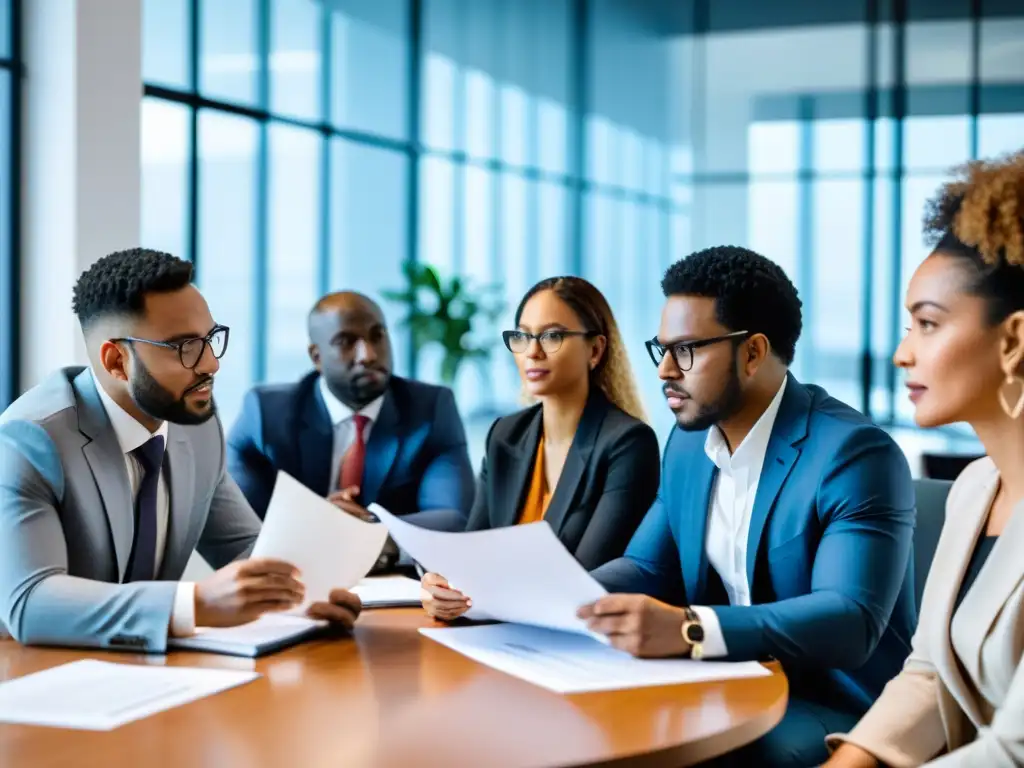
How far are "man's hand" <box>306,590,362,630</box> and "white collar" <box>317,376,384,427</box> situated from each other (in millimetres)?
1743

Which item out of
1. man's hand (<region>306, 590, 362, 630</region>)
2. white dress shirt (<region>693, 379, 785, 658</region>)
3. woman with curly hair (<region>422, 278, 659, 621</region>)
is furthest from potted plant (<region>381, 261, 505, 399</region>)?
man's hand (<region>306, 590, 362, 630</region>)

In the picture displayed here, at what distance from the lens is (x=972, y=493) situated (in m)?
1.95

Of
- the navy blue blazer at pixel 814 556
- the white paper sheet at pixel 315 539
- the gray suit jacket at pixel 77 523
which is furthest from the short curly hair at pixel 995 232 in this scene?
the gray suit jacket at pixel 77 523

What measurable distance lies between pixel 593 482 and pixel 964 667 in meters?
1.39

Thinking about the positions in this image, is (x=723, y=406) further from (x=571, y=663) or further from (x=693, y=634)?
(x=571, y=663)

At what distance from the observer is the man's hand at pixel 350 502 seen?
3627 millimetres

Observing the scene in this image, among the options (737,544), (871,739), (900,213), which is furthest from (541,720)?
(900,213)

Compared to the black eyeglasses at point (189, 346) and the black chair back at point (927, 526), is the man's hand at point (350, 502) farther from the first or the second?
the black chair back at point (927, 526)

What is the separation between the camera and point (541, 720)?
179 cm

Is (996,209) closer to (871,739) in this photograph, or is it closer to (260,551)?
(871,739)

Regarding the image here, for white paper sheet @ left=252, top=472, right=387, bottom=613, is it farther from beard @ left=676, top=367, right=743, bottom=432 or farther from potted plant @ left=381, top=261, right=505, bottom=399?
potted plant @ left=381, top=261, right=505, bottom=399

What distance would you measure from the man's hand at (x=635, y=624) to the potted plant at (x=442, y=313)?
6.42m

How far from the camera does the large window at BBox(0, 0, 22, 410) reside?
5387 mm

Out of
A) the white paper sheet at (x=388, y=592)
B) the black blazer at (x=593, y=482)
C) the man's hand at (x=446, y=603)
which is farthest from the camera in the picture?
the black blazer at (x=593, y=482)
